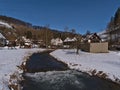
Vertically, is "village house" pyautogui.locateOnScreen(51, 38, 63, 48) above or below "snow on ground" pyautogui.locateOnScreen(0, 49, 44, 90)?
above

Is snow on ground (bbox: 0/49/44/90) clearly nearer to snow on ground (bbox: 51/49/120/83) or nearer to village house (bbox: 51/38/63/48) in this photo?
snow on ground (bbox: 51/49/120/83)

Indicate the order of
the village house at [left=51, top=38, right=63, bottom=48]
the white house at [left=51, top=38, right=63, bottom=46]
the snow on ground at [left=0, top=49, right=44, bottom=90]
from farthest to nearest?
1. the white house at [left=51, top=38, right=63, bottom=46]
2. the village house at [left=51, top=38, right=63, bottom=48]
3. the snow on ground at [left=0, top=49, right=44, bottom=90]

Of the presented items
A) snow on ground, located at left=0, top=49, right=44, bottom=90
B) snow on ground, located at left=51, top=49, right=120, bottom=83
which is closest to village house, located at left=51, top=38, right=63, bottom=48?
snow on ground, located at left=0, top=49, right=44, bottom=90

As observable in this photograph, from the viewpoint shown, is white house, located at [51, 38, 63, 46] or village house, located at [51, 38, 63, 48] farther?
white house, located at [51, 38, 63, 46]

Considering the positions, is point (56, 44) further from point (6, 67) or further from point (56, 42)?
point (6, 67)

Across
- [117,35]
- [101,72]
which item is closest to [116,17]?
[117,35]

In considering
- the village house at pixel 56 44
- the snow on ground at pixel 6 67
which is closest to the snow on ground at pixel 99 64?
the snow on ground at pixel 6 67

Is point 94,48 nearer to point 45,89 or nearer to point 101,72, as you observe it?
point 101,72

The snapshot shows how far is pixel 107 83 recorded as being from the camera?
19531 mm

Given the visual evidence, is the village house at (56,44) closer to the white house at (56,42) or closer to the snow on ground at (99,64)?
the white house at (56,42)

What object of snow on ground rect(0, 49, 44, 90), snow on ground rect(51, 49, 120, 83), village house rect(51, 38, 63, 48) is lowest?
snow on ground rect(51, 49, 120, 83)

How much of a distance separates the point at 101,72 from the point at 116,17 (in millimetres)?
119916

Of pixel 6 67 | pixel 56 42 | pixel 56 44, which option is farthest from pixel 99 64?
pixel 56 42

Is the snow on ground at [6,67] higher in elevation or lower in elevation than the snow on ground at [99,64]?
higher
